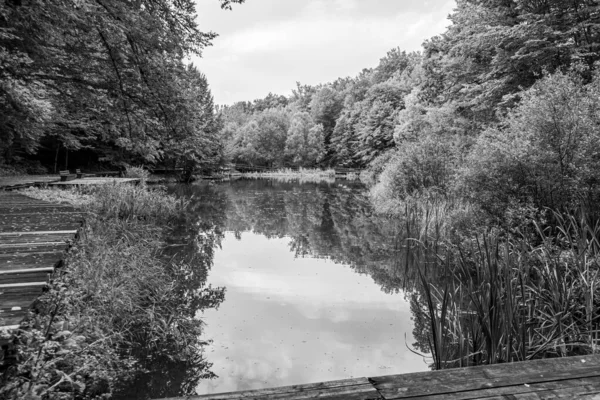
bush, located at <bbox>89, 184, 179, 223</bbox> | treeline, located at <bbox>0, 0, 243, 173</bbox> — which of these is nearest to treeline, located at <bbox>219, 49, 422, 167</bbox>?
bush, located at <bbox>89, 184, 179, 223</bbox>

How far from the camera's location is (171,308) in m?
4.66

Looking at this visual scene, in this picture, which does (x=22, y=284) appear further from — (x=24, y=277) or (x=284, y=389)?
(x=284, y=389)

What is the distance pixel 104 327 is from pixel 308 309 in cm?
258

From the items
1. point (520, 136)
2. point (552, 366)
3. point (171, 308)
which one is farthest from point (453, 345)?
point (520, 136)

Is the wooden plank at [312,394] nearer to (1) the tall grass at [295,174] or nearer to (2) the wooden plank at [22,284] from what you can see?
(2) the wooden plank at [22,284]

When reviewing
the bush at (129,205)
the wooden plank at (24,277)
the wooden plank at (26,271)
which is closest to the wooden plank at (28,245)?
the wooden plank at (26,271)

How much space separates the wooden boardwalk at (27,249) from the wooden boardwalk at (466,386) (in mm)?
1733

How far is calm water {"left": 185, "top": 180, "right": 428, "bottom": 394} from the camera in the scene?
3.70 metres

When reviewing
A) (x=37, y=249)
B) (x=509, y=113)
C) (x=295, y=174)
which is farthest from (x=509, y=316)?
(x=295, y=174)

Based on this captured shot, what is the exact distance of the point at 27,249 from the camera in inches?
159

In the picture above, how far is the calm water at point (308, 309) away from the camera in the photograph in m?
3.70

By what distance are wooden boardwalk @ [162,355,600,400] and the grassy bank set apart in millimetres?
1384

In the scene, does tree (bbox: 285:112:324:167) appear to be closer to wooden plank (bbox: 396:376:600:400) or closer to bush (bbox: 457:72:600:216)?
bush (bbox: 457:72:600:216)

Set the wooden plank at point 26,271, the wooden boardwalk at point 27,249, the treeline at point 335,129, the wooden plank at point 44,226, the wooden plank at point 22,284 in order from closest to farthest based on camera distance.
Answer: the wooden boardwalk at point 27,249 < the wooden plank at point 22,284 < the wooden plank at point 26,271 < the wooden plank at point 44,226 < the treeline at point 335,129
